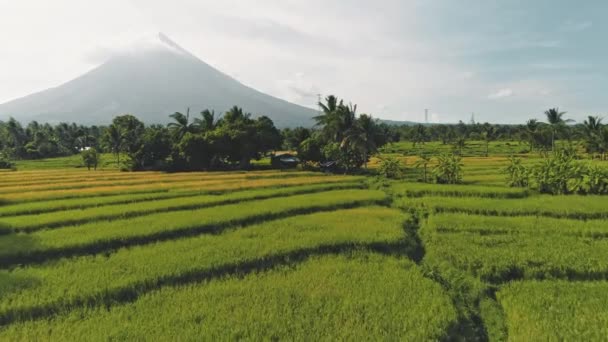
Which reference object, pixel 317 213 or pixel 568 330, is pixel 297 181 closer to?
pixel 317 213

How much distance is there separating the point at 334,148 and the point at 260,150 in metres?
7.91

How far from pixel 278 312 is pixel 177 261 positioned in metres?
3.54

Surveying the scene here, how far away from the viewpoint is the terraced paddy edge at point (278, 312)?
653 cm

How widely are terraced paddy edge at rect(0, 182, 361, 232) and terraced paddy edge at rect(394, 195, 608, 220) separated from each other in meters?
6.57

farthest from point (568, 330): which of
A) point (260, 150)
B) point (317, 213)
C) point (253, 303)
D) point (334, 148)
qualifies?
point (260, 150)

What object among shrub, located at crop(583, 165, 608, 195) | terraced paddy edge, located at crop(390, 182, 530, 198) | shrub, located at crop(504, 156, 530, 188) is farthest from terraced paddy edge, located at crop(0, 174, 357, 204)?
shrub, located at crop(583, 165, 608, 195)

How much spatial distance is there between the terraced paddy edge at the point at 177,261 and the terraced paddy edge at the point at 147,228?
2.36 ft

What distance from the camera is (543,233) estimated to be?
11961 millimetres

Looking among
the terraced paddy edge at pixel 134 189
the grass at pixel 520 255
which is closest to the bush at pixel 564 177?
the grass at pixel 520 255

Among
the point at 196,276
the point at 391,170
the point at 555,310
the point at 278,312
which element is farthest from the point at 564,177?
the point at 196,276

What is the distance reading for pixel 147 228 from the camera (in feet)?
39.8

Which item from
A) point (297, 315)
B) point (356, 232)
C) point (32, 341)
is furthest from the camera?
point (356, 232)

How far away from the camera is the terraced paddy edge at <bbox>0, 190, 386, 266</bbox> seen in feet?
33.9

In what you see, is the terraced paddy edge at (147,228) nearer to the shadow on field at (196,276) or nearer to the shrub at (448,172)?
the shadow on field at (196,276)
